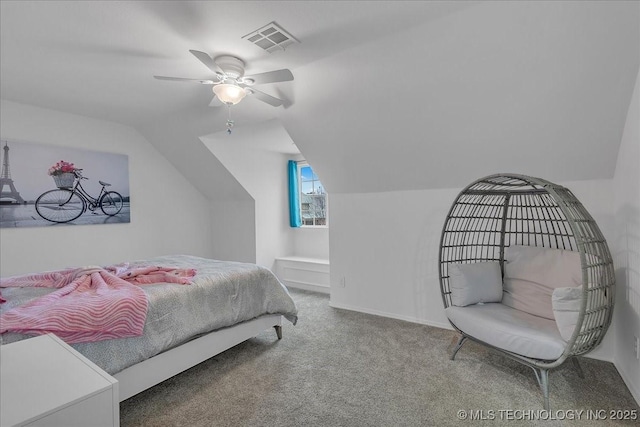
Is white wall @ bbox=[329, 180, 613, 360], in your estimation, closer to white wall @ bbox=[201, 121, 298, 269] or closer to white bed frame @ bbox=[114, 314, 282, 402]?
white bed frame @ bbox=[114, 314, 282, 402]

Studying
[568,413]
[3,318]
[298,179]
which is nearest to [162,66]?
[3,318]

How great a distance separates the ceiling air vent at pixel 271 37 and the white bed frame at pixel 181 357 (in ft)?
6.82

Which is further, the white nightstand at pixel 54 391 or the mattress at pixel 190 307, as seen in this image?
the mattress at pixel 190 307

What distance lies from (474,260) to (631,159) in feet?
4.26

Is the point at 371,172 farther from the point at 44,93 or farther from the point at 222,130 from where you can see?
the point at 44,93

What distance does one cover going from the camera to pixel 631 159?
1998 mm

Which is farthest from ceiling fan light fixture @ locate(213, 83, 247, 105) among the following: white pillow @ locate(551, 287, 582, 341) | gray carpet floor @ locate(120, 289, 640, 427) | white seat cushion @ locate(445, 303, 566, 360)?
white pillow @ locate(551, 287, 582, 341)

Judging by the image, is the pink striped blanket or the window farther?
the window

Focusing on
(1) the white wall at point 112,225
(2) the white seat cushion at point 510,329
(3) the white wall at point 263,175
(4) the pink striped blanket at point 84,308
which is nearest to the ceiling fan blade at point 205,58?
(4) the pink striped blanket at point 84,308

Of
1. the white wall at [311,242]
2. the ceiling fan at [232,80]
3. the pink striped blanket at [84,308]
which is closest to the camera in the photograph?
the pink striped blanket at [84,308]

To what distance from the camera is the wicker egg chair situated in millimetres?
1817

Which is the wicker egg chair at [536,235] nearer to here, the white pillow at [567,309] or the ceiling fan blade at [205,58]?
the white pillow at [567,309]

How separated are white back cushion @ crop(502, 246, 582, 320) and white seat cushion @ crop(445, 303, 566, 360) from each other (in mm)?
89

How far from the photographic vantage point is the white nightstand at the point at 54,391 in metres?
0.94
